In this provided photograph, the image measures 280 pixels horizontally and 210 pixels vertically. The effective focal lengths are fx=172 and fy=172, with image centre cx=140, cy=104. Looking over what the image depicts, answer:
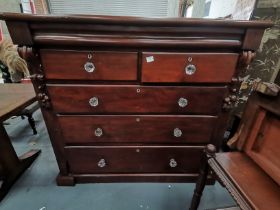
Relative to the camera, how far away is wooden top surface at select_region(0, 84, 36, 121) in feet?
3.80

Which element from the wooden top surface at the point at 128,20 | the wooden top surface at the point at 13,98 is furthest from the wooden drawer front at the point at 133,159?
the wooden top surface at the point at 128,20

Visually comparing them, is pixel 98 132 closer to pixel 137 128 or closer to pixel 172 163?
pixel 137 128

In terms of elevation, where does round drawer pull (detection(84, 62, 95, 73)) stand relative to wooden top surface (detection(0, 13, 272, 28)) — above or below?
below

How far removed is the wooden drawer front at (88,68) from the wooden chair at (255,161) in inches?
23.8

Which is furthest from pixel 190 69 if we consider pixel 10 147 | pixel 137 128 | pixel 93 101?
pixel 10 147

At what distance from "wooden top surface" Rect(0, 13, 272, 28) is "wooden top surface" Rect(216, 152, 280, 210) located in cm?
66

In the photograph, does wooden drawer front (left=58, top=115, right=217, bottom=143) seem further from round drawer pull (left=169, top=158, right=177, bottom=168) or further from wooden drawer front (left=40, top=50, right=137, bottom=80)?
wooden drawer front (left=40, top=50, right=137, bottom=80)

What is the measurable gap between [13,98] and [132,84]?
1.05 metres

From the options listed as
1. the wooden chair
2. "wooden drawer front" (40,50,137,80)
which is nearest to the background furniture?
"wooden drawer front" (40,50,137,80)

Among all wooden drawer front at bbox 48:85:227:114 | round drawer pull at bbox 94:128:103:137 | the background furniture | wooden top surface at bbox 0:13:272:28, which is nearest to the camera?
wooden top surface at bbox 0:13:272:28

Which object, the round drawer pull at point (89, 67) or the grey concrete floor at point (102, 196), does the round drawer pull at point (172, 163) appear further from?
the round drawer pull at point (89, 67)

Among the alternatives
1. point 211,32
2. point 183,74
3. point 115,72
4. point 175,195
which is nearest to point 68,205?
point 175,195

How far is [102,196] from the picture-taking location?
4.28 feet

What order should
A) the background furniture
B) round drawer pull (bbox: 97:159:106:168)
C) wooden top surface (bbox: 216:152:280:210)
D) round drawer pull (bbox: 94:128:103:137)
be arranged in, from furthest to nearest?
the background furniture → round drawer pull (bbox: 97:159:106:168) → round drawer pull (bbox: 94:128:103:137) → wooden top surface (bbox: 216:152:280:210)
